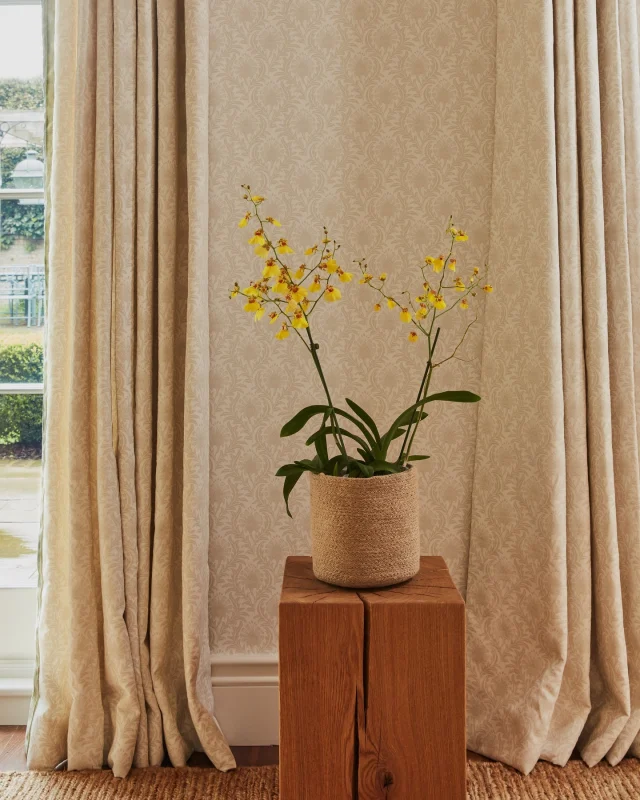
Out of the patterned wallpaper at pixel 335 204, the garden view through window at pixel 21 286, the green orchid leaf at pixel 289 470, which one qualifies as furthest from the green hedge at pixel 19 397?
the green orchid leaf at pixel 289 470

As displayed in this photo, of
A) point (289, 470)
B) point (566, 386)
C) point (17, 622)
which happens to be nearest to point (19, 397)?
point (17, 622)

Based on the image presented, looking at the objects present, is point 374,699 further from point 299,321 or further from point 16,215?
point 16,215

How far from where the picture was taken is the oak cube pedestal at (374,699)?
1.36 meters

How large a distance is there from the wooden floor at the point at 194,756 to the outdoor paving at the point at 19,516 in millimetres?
442

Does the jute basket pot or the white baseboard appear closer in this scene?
the jute basket pot

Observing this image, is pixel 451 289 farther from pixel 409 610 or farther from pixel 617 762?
pixel 617 762

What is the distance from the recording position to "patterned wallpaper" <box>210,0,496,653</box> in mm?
1924

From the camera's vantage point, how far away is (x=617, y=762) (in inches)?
71.3

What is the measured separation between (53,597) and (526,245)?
148cm

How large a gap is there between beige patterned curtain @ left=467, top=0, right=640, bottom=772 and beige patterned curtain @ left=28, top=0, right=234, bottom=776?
767mm

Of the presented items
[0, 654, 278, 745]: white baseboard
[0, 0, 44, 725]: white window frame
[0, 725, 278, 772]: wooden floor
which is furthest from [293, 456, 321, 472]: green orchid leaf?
[0, 0, 44, 725]: white window frame

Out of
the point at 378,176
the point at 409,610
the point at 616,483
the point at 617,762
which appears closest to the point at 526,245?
the point at 378,176

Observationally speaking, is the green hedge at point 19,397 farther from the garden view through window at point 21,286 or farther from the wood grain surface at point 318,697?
the wood grain surface at point 318,697

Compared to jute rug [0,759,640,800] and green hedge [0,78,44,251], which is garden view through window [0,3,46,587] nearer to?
green hedge [0,78,44,251]
